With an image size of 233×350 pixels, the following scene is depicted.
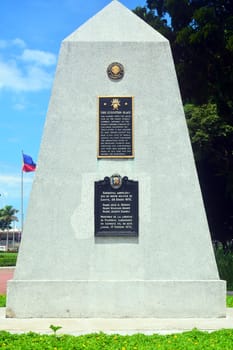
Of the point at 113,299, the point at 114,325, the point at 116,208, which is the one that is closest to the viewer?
the point at 114,325

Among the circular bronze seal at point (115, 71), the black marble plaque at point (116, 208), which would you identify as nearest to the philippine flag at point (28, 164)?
the circular bronze seal at point (115, 71)

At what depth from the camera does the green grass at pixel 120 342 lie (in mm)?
5406

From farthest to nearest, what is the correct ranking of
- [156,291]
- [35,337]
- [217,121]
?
1. [217,121]
2. [156,291]
3. [35,337]

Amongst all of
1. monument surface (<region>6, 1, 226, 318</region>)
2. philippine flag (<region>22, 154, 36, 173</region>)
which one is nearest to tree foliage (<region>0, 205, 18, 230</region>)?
philippine flag (<region>22, 154, 36, 173</region>)

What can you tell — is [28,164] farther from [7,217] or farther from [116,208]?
[7,217]

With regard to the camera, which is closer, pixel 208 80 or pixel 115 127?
pixel 115 127

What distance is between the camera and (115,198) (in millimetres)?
9273

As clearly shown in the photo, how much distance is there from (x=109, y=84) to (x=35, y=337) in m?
5.54

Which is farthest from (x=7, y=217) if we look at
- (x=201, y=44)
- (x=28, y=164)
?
(x=201, y=44)

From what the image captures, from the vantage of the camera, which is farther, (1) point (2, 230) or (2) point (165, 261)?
(1) point (2, 230)

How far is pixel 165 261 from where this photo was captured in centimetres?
899

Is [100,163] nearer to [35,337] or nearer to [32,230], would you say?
[32,230]

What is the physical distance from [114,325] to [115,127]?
4.03 meters

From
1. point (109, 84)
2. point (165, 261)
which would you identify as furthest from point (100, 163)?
point (165, 261)
